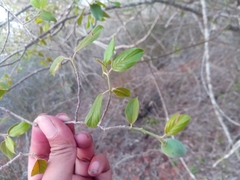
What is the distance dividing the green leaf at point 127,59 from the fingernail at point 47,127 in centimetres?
18

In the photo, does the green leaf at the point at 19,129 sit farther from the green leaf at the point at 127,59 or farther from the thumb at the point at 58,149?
the green leaf at the point at 127,59

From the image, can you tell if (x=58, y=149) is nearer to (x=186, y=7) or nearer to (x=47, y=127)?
(x=47, y=127)

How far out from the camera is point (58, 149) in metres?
0.56

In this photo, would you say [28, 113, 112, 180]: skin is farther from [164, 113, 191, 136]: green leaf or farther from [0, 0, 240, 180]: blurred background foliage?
[0, 0, 240, 180]: blurred background foliage

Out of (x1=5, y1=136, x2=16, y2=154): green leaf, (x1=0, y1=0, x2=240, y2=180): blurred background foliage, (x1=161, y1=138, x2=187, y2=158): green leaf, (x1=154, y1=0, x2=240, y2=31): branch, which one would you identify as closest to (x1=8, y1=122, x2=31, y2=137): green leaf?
(x1=5, y1=136, x2=16, y2=154): green leaf

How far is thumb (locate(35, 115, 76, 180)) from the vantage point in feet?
1.82

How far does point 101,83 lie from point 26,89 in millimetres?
639

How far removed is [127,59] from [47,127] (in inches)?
8.2

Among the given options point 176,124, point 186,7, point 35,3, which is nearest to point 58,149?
point 176,124

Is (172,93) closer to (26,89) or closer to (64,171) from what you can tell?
(26,89)

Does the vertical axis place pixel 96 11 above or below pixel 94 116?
above

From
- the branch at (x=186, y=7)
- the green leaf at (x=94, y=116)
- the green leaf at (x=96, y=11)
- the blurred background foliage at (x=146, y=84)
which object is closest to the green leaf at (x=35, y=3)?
the green leaf at (x=96, y=11)

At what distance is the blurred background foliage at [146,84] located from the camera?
4.54 feet

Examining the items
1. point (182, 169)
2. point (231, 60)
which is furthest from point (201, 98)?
point (182, 169)
